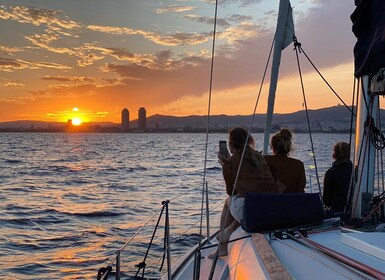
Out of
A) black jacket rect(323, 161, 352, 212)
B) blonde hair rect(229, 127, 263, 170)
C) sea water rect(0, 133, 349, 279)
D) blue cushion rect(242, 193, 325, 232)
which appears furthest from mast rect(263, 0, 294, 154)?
blue cushion rect(242, 193, 325, 232)

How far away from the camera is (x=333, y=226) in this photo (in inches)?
170

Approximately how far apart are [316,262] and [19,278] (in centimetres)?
747

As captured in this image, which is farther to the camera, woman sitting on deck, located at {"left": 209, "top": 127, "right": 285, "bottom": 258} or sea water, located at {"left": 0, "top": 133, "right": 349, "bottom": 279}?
sea water, located at {"left": 0, "top": 133, "right": 349, "bottom": 279}

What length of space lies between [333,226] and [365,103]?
119cm

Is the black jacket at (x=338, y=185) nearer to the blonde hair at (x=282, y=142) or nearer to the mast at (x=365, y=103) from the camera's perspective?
the blonde hair at (x=282, y=142)

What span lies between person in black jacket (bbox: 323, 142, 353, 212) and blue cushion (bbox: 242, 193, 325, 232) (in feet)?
7.00

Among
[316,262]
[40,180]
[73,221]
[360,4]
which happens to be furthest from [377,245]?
[40,180]

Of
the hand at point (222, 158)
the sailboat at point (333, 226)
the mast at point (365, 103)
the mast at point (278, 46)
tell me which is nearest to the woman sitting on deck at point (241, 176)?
the hand at point (222, 158)

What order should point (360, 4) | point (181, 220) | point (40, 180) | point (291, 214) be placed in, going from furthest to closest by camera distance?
point (40, 180) → point (181, 220) → point (360, 4) → point (291, 214)

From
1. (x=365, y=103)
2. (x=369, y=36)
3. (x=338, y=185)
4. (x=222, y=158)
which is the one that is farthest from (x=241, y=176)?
(x=338, y=185)

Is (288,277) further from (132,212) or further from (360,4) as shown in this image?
(132,212)

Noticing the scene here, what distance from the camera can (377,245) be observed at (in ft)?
11.2

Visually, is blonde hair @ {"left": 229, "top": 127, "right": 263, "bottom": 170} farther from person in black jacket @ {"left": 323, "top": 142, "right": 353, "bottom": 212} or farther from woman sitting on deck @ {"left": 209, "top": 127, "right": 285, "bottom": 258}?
person in black jacket @ {"left": 323, "top": 142, "right": 353, "bottom": 212}

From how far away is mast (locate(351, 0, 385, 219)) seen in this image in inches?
178
